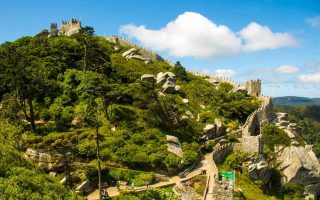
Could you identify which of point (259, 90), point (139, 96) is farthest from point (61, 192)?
point (259, 90)

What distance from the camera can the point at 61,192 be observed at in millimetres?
25531

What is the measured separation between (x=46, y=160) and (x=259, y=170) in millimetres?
27271

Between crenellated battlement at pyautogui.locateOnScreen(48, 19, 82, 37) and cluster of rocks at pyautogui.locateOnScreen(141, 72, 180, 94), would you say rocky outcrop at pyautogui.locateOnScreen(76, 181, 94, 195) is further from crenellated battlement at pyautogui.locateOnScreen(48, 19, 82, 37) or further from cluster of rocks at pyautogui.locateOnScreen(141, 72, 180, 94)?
crenellated battlement at pyautogui.locateOnScreen(48, 19, 82, 37)

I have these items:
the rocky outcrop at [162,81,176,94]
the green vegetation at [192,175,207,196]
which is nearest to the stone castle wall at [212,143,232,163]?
the green vegetation at [192,175,207,196]

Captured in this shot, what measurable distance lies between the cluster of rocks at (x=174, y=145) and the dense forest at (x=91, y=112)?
65 cm

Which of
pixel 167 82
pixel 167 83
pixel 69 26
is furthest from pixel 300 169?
pixel 69 26

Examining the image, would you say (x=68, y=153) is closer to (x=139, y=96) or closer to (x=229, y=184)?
(x=139, y=96)

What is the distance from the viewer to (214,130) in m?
61.5

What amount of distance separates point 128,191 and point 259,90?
5812 centimetres

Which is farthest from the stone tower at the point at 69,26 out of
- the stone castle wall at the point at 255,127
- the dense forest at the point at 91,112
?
the stone castle wall at the point at 255,127

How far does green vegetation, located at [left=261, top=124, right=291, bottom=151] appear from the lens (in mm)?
65062

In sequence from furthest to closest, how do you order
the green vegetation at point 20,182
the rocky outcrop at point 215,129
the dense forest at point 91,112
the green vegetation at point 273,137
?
the green vegetation at point 273,137, the rocky outcrop at point 215,129, the dense forest at point 91,112, the green vegetation at point 20,182

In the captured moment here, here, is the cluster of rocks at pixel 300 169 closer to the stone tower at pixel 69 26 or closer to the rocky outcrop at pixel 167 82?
the rocky outcrop at pixel 167 82

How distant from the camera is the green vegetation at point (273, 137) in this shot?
6506 centimetres
